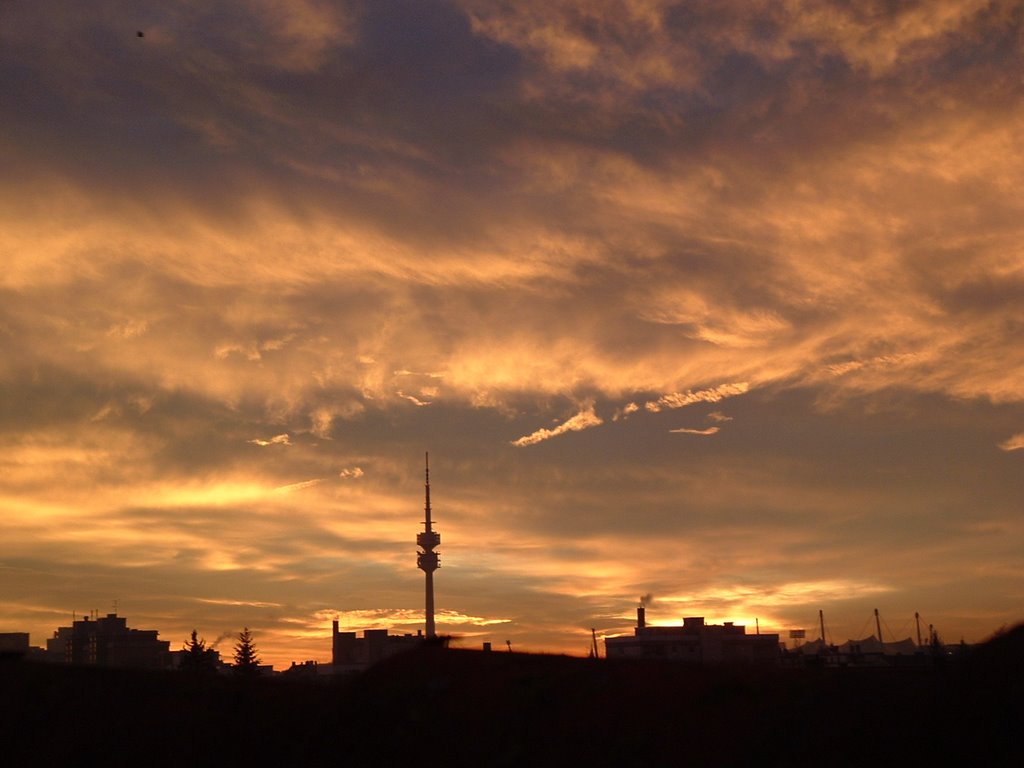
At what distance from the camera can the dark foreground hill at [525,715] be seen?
94.3ft

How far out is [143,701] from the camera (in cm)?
3778

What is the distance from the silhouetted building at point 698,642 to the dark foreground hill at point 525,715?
10223 centimetres

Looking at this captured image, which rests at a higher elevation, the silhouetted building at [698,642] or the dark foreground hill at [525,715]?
the silhouetted building at [698,642]

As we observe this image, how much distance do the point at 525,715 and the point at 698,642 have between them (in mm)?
116035

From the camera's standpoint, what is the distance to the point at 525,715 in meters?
33.9

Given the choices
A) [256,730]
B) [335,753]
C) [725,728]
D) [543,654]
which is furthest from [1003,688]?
[256,730]

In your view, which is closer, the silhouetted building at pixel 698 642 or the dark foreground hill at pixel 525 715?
Answer: the dark foreground hill at pixel 525 715

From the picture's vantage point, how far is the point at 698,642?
14475cm

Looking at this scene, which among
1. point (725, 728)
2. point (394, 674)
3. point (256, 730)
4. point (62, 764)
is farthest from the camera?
point (394, 674)

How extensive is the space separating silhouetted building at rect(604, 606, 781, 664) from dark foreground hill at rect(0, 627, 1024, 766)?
4025 inches

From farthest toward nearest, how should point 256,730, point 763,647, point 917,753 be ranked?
point 763,647 → point 256,730 → point 917,753

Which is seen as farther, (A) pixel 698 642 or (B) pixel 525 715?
(A) pixel 698 642

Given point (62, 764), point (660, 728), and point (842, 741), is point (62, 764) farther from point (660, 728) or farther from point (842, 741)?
point (842, 741)

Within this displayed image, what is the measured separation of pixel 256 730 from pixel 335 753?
3372mm
